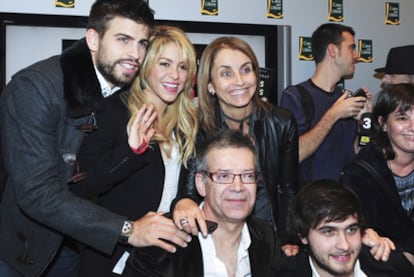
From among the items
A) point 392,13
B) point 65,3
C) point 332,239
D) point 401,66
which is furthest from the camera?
point 392,13

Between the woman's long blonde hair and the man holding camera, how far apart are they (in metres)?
1.18

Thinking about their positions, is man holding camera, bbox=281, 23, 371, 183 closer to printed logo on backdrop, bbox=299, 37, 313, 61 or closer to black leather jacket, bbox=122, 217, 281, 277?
printed logo on backdrop, bbox=299, 37, 313, 61

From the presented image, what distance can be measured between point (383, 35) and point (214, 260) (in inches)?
133

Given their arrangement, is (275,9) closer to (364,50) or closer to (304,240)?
(364,50)

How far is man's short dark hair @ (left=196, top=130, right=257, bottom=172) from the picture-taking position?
2.32 m

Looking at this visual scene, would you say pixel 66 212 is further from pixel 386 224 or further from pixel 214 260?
pixel 386 224

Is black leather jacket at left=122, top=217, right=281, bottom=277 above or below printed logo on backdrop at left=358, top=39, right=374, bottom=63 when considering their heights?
below

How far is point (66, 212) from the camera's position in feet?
6.77

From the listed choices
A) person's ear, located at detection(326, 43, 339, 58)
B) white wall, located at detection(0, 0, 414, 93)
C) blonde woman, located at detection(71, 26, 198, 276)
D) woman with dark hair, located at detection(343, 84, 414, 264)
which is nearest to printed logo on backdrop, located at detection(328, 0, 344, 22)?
white wall, located at detection(0, 0, 414, 93)

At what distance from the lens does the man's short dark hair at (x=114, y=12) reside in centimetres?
230

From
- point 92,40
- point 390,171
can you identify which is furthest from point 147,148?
point 390,171

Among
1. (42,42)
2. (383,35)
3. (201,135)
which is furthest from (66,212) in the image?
(383,35)

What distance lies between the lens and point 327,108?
3.89 metres

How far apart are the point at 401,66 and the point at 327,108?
24.3 inches
